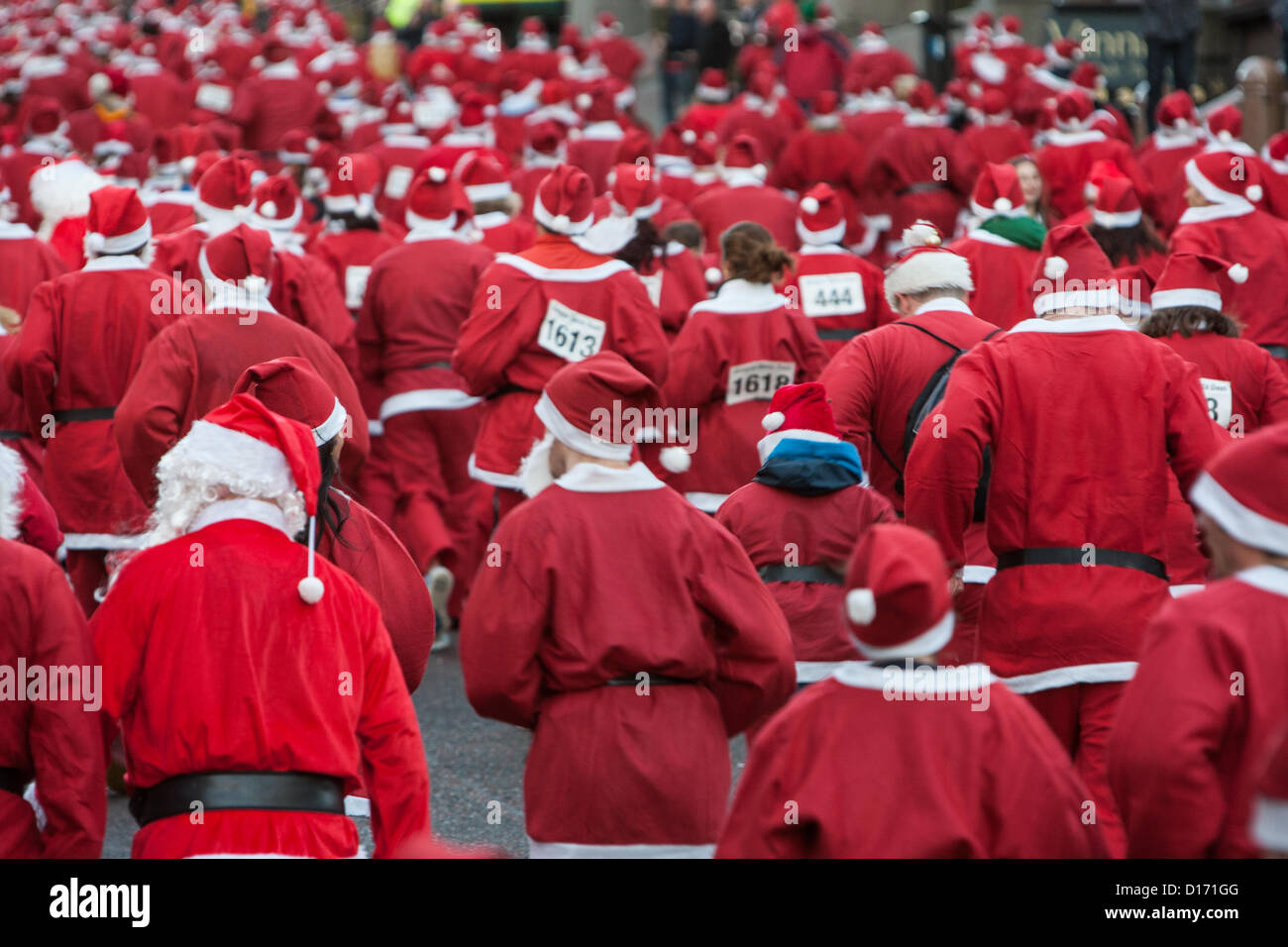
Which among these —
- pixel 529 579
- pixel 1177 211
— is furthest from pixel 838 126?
pixel 529 579

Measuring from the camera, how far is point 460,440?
356 inches

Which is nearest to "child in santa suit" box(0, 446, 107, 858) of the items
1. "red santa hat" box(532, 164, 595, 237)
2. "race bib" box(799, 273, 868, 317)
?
"red santa hat" box(532, 164, 595, 237)

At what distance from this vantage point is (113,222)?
7.18 meters

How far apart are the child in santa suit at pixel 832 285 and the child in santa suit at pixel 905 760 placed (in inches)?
226

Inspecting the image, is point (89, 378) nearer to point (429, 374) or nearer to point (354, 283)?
point (429, 374)

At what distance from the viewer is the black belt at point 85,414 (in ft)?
23.5

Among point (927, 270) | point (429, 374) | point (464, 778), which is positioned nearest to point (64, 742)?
point (464, 778)

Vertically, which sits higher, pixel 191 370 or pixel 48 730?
pixel 48 730

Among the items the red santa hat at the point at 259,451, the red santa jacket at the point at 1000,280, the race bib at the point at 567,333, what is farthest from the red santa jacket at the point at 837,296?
the red santa hat at the point at 259,451

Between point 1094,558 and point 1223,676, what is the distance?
5.63 ft

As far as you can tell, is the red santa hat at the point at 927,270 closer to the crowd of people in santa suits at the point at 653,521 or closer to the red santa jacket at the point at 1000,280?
the crowd of people in santa suits at the point at 653,521

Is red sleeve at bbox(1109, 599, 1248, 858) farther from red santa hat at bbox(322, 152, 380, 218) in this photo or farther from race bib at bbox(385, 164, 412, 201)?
race bib at bbox(385, 164, 412, 201)

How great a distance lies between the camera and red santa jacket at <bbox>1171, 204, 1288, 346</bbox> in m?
8.17
